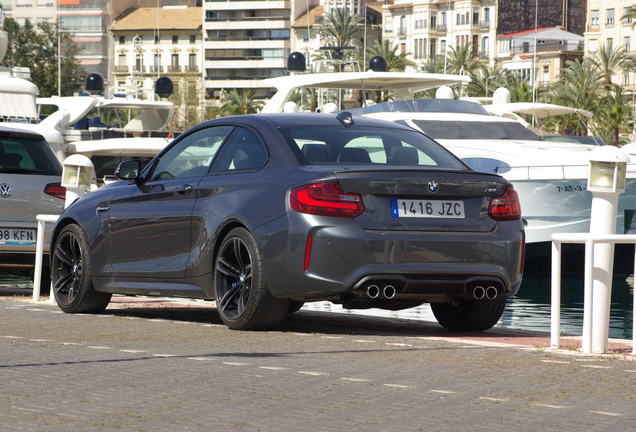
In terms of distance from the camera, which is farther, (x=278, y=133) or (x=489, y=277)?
(x=278, y=133)

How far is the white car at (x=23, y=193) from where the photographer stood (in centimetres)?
1076

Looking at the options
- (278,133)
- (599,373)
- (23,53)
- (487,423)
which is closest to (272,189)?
(278,133)

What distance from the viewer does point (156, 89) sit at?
41125 mm

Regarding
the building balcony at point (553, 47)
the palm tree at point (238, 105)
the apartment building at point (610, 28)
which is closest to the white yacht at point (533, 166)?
the apartment building at point (610, 28)

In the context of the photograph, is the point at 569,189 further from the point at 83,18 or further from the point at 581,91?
the point at 83,18

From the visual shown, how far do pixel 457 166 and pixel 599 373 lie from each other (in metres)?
2.33

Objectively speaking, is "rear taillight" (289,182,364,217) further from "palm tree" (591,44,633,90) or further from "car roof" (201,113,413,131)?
"palm tree" (591,44,633,90)

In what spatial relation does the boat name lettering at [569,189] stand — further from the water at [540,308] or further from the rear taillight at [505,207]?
the rear taillight at [505,207]

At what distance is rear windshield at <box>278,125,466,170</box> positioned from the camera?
7.23m

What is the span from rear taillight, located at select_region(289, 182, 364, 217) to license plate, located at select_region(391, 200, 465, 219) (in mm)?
239

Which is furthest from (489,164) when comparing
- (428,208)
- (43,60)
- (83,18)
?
(83,18)

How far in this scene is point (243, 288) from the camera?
724cm

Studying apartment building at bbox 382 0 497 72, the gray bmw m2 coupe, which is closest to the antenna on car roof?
the gray bmw m2 coupe

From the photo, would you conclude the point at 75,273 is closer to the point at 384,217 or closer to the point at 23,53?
the point at 384,217
